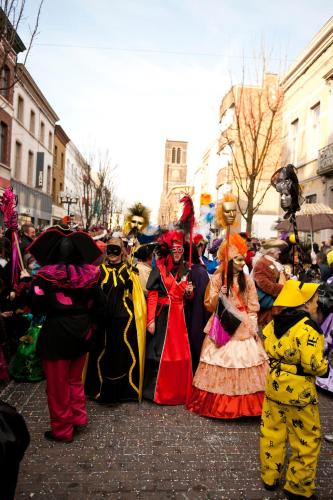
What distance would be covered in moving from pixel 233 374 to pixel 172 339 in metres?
0.84

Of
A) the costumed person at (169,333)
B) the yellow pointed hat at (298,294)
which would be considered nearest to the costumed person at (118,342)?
the costumed person at (169,333)

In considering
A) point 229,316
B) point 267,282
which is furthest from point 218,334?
point 267,282

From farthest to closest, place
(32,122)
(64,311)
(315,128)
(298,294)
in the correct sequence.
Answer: (32,122) → (315,128) → (64,311) → (298,294)

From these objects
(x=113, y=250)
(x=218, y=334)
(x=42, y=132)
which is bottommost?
(x=218, y=334)

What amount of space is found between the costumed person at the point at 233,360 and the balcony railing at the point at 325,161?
13806 millimetres

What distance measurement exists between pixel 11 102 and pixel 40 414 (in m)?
22.8

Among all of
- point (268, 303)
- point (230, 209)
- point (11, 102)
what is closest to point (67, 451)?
point (230, 209)

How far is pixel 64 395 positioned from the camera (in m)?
3.75

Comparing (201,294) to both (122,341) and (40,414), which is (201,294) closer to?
(122,341)

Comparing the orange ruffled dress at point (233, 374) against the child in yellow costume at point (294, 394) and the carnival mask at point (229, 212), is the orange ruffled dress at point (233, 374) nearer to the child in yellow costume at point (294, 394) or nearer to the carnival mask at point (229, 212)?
the carnival mask at point (229, 212)

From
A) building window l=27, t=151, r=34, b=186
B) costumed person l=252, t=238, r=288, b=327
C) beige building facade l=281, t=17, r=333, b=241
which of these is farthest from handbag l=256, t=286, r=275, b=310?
building window l=27, t=151, r=34, b=186

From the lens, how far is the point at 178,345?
4758 millimetres

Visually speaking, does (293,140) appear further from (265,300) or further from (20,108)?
(265,300)

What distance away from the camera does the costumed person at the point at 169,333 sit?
4688 millimetres
